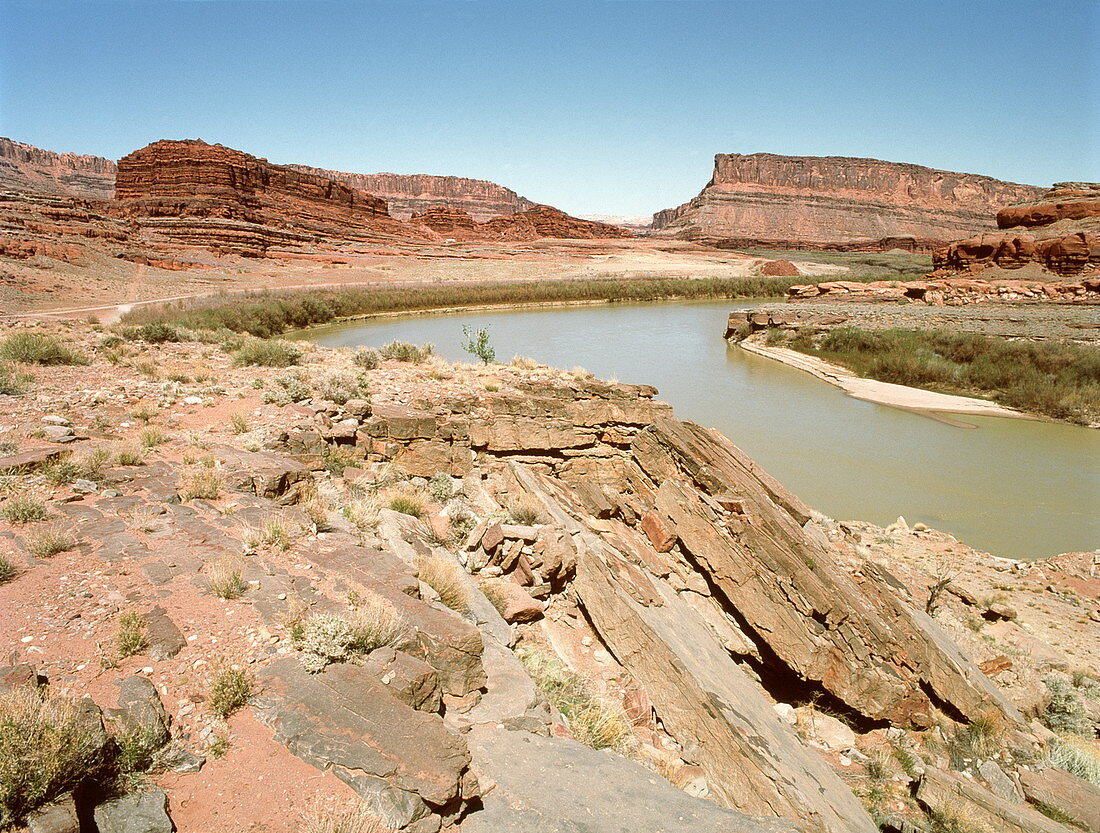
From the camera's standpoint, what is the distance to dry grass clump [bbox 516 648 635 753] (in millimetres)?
3844

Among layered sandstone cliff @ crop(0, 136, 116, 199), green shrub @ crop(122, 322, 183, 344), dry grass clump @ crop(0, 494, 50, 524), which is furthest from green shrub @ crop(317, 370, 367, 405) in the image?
layered sandstone cliff @ crop(0, 136, 116, 199)

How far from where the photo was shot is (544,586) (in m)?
5.84

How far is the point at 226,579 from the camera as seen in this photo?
376 cm

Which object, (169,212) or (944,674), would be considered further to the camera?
(169,212)

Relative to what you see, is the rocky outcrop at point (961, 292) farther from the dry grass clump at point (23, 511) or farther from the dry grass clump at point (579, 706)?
the dry grass clump at point (23, 511)

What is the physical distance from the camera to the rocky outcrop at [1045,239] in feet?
121

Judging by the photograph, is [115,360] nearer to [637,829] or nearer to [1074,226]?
[637,829]

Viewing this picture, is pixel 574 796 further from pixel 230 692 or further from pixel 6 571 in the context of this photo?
pixel 6 571

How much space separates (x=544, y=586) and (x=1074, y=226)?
53.4m

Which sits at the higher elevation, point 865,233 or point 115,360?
Result: point 865,233

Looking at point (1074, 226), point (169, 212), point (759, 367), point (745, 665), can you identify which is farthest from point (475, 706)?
point (169, 212)

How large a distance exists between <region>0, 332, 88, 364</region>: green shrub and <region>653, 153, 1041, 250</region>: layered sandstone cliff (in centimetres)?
10801

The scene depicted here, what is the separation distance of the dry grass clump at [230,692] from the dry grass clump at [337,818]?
74 centimetres

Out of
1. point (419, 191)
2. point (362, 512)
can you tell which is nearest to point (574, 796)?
point (362, 512)
